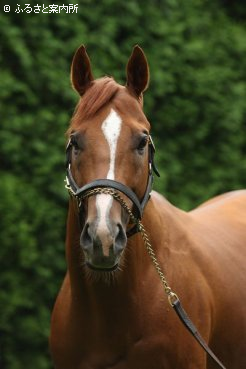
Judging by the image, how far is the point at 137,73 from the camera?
168 inches

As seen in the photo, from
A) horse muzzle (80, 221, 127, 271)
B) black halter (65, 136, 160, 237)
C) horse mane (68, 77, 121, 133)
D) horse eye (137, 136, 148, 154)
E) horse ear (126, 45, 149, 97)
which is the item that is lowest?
horse muzzle (80, 221, 127, 271)

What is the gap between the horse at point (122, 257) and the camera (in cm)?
385

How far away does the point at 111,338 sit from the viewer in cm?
416

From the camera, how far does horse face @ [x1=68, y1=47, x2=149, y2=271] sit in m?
3.71

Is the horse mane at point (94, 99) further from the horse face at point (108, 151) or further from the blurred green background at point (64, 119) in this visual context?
the blurred green background at point (64, 119)

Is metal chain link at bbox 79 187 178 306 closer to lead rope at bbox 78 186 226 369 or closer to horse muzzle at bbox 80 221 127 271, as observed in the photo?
lead rope at bbox 78 186 226 369

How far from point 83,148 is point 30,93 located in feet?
7.19

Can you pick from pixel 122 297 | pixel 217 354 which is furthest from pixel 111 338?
pixel 217 354

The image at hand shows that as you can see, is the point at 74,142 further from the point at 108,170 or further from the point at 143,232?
the point at 143,232

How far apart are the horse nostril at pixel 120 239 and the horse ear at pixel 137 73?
745 mm

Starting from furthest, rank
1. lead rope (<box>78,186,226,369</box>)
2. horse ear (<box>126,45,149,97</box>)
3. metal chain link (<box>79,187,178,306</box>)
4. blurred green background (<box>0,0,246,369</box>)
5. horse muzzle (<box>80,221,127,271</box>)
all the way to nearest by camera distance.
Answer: blurred green background (<box>0,0,246,369</box>) < horse ear (<box>126,45,149,97</box>) < lead rope (<box>78,186,226,369</box>) < metal chain link (<box>79,187,178,306</box>) < horse muzzle (<box>80,221,127,271</box>)

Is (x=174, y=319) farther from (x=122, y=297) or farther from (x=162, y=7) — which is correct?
(x=162, y=7)

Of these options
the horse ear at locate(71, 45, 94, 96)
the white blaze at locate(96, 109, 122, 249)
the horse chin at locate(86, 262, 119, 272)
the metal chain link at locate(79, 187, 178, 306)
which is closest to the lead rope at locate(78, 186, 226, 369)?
the metal chain link at locate(79, 187, 178, 306)

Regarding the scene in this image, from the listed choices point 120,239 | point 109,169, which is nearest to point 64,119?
point 109,169
